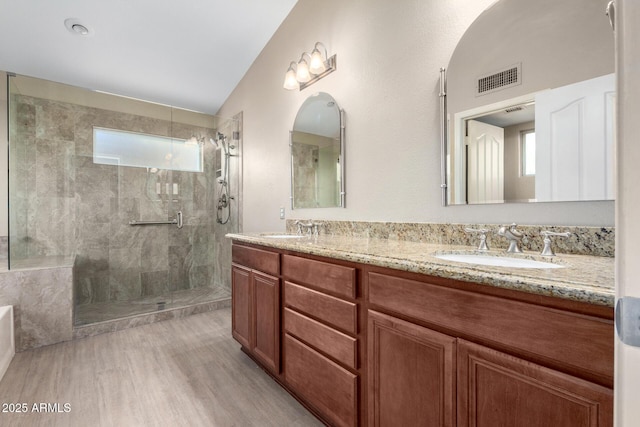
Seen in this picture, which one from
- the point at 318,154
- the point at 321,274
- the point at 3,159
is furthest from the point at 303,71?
the point at 3,159

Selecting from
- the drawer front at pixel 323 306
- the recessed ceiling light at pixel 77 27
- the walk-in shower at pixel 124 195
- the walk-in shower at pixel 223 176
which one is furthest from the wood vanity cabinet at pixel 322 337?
the recessed ceiling light at pixel 77 27

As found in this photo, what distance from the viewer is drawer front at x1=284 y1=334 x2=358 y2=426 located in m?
1.26

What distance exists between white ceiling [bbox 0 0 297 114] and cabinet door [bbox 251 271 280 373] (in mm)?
2299

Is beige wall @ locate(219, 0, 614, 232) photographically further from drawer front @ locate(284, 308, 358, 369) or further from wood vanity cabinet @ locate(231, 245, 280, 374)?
drawer front @ locate(284, 308, 358, 369)

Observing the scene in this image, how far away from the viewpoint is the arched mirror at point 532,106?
1.11m

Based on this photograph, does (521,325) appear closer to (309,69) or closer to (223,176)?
(309,69)

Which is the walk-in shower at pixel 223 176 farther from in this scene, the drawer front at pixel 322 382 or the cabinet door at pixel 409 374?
the cabinet door at pixel 409 374

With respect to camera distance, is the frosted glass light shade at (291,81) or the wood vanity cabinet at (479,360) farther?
the frosted glass light shade at (291,81)

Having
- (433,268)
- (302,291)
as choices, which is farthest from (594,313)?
(302,291)

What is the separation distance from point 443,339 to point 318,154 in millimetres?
1793

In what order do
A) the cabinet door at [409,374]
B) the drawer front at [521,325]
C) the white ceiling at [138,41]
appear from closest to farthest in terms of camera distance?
the drawer front at [521,325], the cabinet door at [409,374], the white ceiling at [138,41]

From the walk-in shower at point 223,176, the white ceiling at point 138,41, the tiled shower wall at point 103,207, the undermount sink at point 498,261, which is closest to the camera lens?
the undermount sink at point 498,261

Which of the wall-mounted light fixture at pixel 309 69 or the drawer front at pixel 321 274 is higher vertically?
the wall-mounted light fixture at pixel 309 69

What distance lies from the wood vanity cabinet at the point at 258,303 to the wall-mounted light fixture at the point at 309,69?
4.71 feet
